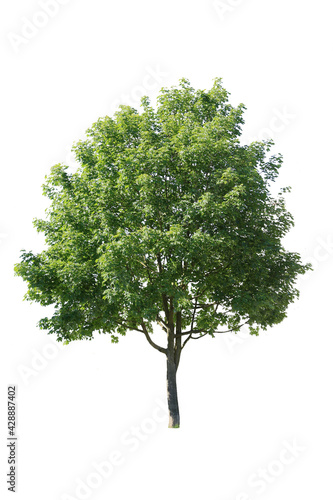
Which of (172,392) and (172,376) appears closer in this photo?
(172,392)

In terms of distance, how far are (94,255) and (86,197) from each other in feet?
8.91

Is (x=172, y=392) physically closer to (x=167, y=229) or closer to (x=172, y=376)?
(x=172, y=376)

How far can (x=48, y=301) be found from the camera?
1959 cm

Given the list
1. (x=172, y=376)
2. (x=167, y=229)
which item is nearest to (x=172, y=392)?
(x=172, y=376)

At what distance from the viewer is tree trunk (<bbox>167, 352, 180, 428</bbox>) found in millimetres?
19516

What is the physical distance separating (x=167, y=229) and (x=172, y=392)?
7355 mm

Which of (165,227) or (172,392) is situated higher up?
(165,227)

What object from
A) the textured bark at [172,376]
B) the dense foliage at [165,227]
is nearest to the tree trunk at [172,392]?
the textured bark at [172,376]

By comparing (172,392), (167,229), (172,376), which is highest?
(167,229)

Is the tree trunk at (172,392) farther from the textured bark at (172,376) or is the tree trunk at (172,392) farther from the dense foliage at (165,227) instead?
the dense foliage at (165,227)

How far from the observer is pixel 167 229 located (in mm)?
19234

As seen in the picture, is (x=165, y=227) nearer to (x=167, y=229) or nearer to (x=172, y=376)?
(x=167, y=229)

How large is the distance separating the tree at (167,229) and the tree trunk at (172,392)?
0.15 ft

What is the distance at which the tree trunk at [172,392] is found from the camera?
768 inches
